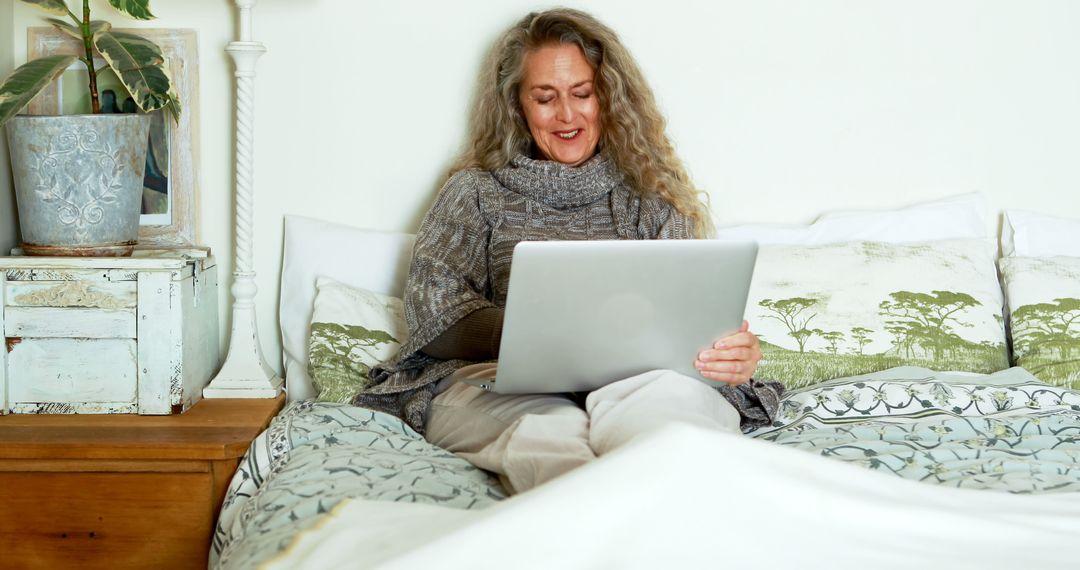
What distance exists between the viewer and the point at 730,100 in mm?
2518

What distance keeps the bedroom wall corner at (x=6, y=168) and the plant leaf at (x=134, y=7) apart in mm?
415

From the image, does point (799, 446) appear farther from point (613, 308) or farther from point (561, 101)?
point (561, 101)

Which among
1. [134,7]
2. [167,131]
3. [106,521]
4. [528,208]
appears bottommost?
[106,521]

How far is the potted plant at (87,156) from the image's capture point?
6.62 feet

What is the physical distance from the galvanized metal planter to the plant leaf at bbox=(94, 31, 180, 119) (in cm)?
5

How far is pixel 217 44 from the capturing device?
2.39m

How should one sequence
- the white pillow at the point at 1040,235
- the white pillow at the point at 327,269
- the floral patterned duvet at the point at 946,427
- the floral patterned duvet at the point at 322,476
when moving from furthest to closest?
the white pillow at the point at 1040,235 → the white pillow at the point at 327,269 → the floral patterned duvet at the point at 946,427 → the floral patterned duvet at the point at 322,476

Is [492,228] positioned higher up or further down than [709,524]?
higher up

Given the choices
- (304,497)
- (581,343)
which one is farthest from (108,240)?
(581,343)

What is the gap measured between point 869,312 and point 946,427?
18.9 inches

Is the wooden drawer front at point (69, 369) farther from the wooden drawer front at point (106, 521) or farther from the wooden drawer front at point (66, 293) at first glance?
the wooden drawer front at point (106, 521)

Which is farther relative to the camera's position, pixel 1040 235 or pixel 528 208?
pixel 1040 235

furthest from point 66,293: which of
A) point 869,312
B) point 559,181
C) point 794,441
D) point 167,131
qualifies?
point 869,312

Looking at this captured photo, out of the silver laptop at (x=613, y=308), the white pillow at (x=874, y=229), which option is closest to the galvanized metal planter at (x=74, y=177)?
the silver laptop at (x=613, y=308)
